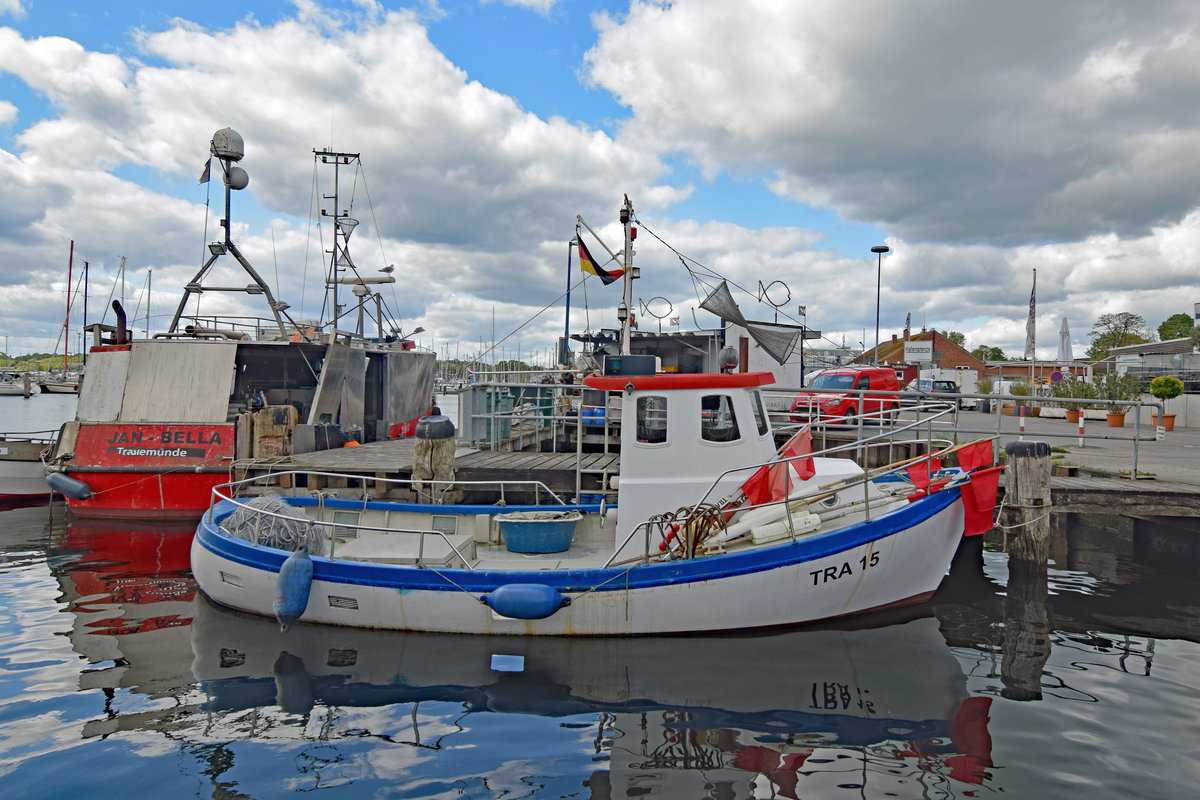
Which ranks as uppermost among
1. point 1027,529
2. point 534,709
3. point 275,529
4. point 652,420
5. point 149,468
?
point 652,420

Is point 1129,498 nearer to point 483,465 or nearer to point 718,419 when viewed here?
point 718,419

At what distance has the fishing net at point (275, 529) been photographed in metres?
7.93

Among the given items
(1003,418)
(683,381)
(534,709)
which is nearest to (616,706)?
(534,709)

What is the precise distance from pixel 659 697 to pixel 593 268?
25.1ft

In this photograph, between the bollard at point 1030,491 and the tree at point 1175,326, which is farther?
the tree at point 1175,326

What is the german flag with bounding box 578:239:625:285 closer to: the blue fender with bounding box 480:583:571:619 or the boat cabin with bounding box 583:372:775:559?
the boat cabin with bounding box 583:372:775:559

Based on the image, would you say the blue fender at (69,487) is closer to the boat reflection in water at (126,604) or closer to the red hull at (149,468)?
the red hull at (149,468)

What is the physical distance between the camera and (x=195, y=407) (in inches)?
548

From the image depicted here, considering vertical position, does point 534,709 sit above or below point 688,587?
below

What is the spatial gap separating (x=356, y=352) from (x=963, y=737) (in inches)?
615

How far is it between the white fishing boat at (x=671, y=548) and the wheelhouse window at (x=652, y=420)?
17mm

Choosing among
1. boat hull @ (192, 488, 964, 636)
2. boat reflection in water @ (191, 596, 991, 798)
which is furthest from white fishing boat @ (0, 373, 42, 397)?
boat reflection in water @ (191, 596, 991, 798)

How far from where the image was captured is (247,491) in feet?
42.1

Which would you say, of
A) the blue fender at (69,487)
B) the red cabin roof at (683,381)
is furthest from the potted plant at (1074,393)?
the blue fender at (69,487)
